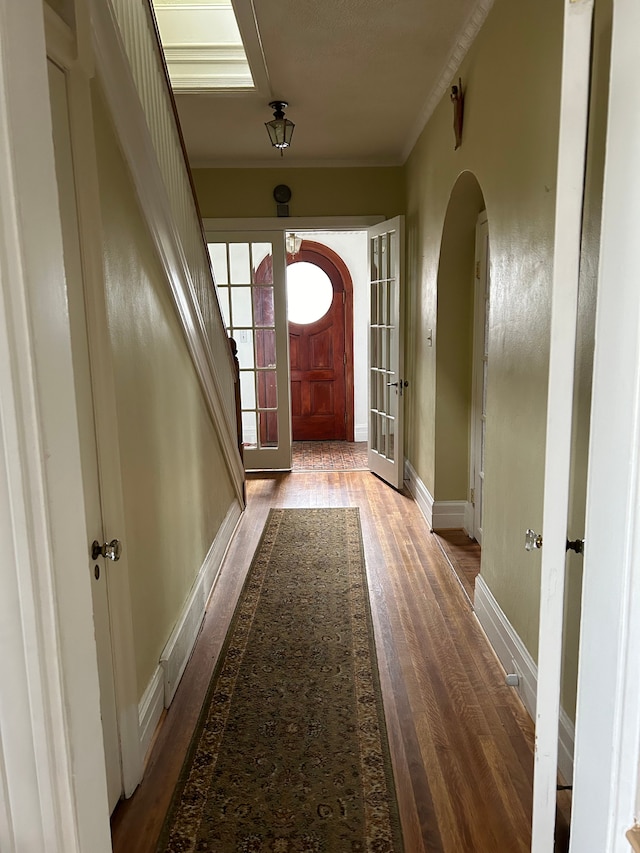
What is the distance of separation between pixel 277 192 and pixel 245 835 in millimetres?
4988

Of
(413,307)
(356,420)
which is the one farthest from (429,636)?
(356,420)

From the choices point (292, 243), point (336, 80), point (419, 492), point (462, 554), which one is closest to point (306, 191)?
point (292, 243)

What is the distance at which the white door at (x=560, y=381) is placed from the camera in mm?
1232

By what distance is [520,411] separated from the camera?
2469 millimetres

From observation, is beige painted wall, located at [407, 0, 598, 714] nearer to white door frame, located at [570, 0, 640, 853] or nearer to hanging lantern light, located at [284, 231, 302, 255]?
white door frame, located at [570, 0, 640, 853]

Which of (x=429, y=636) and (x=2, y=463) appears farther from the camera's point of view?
(x=429, y=636)

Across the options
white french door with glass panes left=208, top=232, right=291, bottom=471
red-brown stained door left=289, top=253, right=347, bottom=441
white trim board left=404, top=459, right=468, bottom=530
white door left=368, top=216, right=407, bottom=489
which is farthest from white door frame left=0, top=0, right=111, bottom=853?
red-brown stained door left=289, top=253, right=347, bottom=441

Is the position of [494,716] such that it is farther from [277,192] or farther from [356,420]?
[356,420]

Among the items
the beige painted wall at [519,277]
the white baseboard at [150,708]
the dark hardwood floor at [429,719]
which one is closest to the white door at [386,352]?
the dark hardwood floor at [429,719]

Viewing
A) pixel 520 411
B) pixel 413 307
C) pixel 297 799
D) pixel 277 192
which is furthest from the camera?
pixel 277 192

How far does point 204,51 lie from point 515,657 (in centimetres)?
377

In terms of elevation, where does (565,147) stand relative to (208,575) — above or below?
above

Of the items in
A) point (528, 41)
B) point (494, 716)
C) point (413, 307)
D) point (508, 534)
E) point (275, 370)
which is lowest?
point (494, 716)

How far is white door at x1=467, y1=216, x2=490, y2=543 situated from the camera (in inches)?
152
